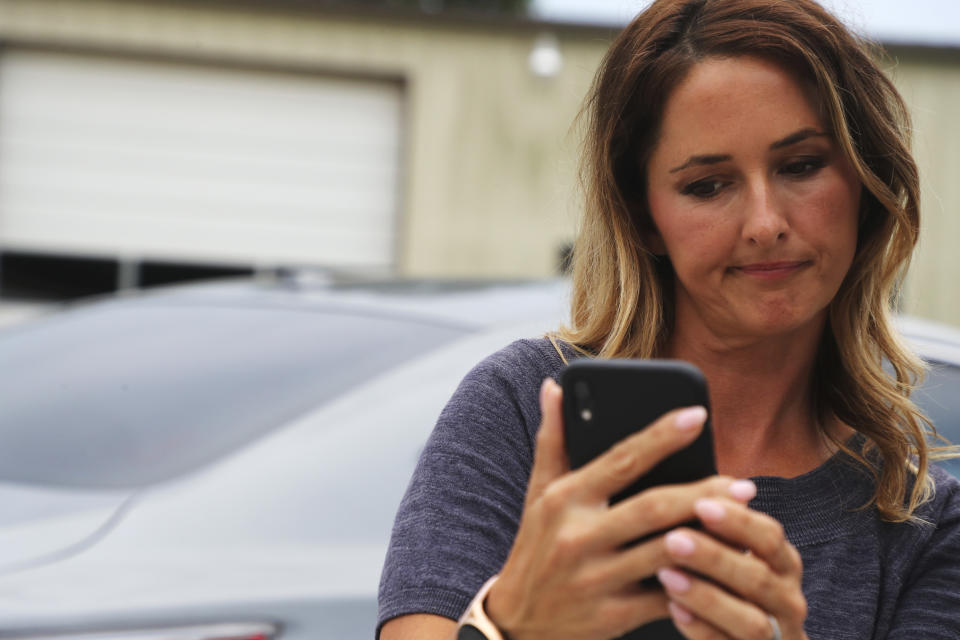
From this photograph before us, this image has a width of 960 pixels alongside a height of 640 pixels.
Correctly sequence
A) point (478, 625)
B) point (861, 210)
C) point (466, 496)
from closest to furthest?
point (478, 625) → point (466, 496) → point (861, 210)

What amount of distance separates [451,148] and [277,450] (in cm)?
743

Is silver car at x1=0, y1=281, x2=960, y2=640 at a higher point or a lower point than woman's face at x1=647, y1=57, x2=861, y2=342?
lower

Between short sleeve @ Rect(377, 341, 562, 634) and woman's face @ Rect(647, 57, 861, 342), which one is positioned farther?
Answer: woman's face @ Rect(647, 57, 861, 342)

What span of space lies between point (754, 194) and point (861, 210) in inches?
11.3

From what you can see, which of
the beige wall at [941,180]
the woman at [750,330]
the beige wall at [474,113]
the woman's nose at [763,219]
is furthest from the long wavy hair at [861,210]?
the beige wall at [941,180]

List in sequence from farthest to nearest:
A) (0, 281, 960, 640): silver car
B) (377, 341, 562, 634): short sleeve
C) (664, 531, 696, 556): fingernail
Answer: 1. (0, 281, 960, 640): silver car
2. (377, 341, 562, 634): short sleeve
3. (664, 531, 696, 556): fingernail

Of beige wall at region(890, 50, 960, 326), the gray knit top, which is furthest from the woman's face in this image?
beige wall at region(890, 50, 960, 326)

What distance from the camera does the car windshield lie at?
7.04 feet

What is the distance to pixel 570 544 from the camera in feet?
3.03

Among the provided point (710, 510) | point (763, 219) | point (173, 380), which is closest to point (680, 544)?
point (710, 510)

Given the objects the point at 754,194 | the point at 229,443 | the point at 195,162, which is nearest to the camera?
the point at 754,194

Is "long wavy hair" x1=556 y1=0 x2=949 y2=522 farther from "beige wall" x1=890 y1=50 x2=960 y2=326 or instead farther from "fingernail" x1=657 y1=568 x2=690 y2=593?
"beige wall" x1=890 y1=50 x2=960 y2=326

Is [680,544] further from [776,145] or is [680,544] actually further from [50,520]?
[50,520]

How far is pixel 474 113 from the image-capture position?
9.28 meters
